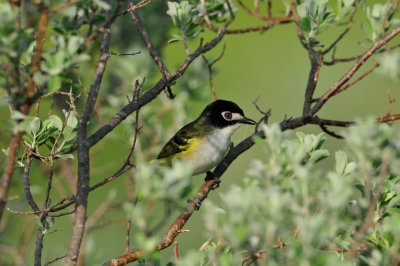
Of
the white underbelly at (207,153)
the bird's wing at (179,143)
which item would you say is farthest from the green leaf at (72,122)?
the bird's wing at (179,143)

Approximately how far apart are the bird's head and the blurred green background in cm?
18

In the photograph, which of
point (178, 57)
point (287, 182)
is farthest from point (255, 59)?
point (287, 182)

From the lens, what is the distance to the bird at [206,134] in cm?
604

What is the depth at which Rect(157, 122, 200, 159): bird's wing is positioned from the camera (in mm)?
6250

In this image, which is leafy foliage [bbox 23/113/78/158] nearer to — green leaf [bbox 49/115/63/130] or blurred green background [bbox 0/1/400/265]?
green leaf [bbox 49/115/63/130]

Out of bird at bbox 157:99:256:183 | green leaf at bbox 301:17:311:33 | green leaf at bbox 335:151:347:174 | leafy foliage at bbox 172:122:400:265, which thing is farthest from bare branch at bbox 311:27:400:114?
bird at bbox 157:99:256:183

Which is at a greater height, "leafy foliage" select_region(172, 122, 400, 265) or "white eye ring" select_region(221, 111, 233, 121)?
"white eye ring" select_region(221, 111, 233, 121)

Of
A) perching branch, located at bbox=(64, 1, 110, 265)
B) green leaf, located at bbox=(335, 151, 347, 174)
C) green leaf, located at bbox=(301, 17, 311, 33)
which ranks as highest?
green leaf, located at bbox=(301, 17, 311, 33)

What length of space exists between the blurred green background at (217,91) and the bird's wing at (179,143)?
17cm

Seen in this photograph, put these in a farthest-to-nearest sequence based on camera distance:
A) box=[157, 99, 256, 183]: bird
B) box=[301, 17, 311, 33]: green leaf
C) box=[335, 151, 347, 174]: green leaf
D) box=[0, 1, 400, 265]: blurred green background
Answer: box=[0, 1, 400, 265]: blurred green background → box=[157, 99, 256, 183]: bird → box=[301, 17, 311, 33]: green leaf → box=[335, 151, 347, 174]: green leaf

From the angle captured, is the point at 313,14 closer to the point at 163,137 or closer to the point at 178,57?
the point at 163,137

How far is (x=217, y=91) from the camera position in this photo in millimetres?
8602

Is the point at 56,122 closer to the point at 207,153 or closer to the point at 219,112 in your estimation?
the point at 207,153

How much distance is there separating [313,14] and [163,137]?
8.65 ft
